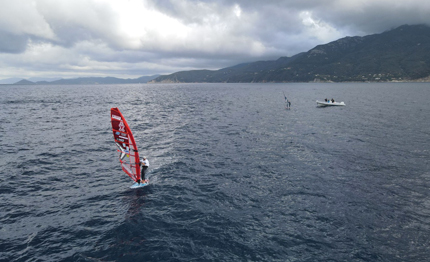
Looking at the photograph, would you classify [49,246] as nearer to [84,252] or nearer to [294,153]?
[84,252]

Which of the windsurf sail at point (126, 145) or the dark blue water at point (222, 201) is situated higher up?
the windsurf sail at point (126, 145)

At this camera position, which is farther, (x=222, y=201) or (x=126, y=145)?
(x=126, y=145)

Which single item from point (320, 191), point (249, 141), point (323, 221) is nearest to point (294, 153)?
point (249, 141)

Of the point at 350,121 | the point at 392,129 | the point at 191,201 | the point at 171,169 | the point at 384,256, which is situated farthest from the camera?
the point at 350,121

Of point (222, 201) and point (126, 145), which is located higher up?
point (126, 145)

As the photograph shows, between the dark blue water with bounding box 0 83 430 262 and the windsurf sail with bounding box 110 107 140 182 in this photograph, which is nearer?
the dark blue water with bounding box 0 83 430 262

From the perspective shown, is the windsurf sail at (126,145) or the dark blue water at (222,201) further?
the windsurf sail at (126,145)

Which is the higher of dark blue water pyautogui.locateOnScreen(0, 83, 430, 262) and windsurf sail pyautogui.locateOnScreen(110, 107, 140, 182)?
windsurf sail pyautogui.locateOnScreen(110, 107, 140, 182)

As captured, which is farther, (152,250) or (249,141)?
(249,141)
